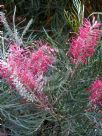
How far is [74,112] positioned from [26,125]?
14 cm

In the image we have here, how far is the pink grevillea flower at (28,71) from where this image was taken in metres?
0.99

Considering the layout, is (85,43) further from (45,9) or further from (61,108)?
(45,9)

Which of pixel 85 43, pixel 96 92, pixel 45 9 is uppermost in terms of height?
pixel 85 43

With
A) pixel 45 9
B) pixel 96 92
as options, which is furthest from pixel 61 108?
pixel 45 9

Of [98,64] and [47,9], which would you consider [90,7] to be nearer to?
[47,9]

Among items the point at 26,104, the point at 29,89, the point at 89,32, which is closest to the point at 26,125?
the point at 26,104

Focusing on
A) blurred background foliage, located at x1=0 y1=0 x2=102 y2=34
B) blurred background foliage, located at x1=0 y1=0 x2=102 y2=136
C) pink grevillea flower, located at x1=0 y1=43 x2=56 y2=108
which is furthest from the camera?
blurred background foliage, located at x1=0 y1=0 x2=102 y2=34

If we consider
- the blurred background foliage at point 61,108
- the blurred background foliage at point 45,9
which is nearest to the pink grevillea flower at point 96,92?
the blurred background foliage at point 61,108

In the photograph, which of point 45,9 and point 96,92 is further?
point 45,9

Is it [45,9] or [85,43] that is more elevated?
[85,43]

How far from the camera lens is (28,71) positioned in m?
1.04

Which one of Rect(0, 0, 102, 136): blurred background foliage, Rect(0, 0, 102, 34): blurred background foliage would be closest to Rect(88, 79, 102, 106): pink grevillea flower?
Rect(0, 0, 102, 136): blurred background foliage

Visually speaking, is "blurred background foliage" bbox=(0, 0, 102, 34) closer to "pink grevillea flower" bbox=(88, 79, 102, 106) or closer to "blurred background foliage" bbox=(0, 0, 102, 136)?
"blurred background foliage" bbox=(0, 0, 102, 136)

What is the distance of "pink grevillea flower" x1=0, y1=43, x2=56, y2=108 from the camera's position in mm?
991
